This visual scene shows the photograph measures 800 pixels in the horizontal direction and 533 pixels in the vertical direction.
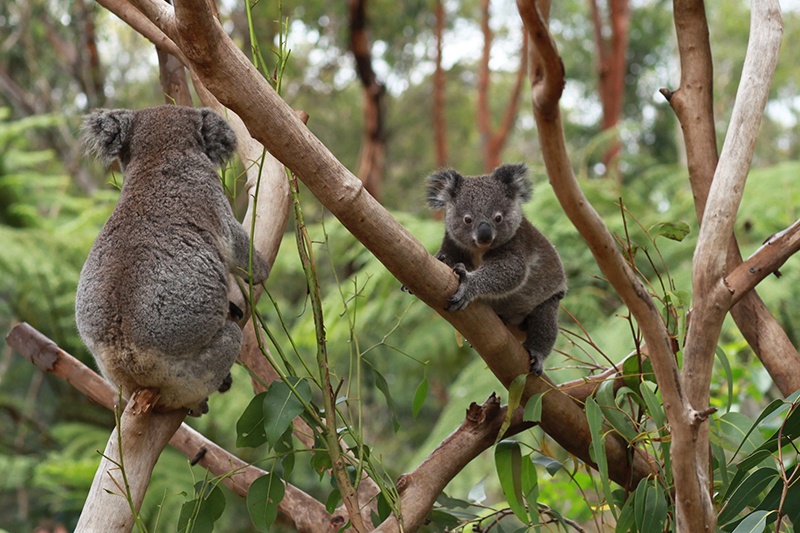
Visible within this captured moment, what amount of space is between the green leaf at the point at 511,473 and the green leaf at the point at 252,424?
0.56 metres

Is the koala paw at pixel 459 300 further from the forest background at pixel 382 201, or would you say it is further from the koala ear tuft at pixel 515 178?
the koala ear tuft at pixel 515 178

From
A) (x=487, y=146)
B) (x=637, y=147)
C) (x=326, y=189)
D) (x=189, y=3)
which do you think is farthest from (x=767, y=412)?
(x=637, y=147)

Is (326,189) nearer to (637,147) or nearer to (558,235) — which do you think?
(558,235)

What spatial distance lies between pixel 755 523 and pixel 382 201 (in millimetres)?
8124

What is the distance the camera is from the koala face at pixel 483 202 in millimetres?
2088

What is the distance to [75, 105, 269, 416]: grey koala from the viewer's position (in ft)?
5.10

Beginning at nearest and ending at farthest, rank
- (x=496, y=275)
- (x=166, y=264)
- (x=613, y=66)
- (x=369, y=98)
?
(x=166, y=264)
(x=496, y=275)
(x=369, y=98)
(x=613, y=66)

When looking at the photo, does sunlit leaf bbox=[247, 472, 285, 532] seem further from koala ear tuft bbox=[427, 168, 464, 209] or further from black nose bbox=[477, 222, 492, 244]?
koala ear tuft bbox=[427, 168, 464, 209]

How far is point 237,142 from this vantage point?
193 cm

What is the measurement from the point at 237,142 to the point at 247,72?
2.84 ft

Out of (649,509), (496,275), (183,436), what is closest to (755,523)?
(649,509)

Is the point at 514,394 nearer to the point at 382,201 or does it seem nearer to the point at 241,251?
the point at 241,251

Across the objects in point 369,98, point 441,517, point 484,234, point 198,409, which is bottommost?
point 441,517

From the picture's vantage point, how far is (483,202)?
6.97 feet
